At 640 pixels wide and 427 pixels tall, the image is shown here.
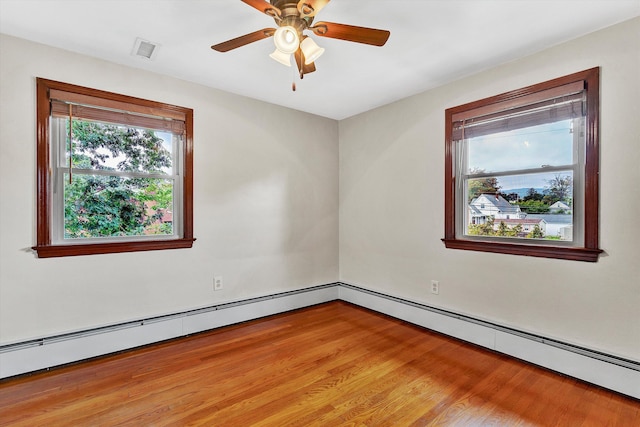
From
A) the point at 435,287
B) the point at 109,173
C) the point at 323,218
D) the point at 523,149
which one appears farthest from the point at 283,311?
the point at 523,149

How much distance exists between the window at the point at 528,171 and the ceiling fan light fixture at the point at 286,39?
1.83 metres

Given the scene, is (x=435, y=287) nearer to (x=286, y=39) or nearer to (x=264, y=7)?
(x=286, y=39)

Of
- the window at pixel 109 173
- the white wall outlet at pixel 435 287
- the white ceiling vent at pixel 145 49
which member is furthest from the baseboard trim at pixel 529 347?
the white ceiling vent at pixel 145 49

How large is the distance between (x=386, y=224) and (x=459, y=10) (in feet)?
6.96

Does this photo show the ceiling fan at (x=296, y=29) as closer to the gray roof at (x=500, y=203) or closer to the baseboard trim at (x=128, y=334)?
the gray roof at (x=500, y=203)

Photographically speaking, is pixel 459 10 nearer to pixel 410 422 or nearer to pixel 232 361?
pixel 410 422

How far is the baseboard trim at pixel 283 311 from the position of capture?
81.7 inches

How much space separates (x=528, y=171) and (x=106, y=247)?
11.2 feet

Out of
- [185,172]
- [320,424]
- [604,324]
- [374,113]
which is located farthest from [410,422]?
[374,113]

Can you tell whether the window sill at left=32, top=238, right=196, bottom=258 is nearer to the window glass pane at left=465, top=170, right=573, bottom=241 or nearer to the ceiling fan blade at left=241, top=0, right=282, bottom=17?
the ceiling fan blade at left=241, top=0, right=282, bottom=17

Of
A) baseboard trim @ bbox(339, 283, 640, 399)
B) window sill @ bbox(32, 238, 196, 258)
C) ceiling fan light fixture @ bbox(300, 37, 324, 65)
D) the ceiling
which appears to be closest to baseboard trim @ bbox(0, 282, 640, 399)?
baseboard trim @ bbox(339, 283, 640, 399)

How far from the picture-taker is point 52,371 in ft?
7.39

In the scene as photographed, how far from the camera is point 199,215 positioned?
118 inches

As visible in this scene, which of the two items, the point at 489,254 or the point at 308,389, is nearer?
the point at 308,389
